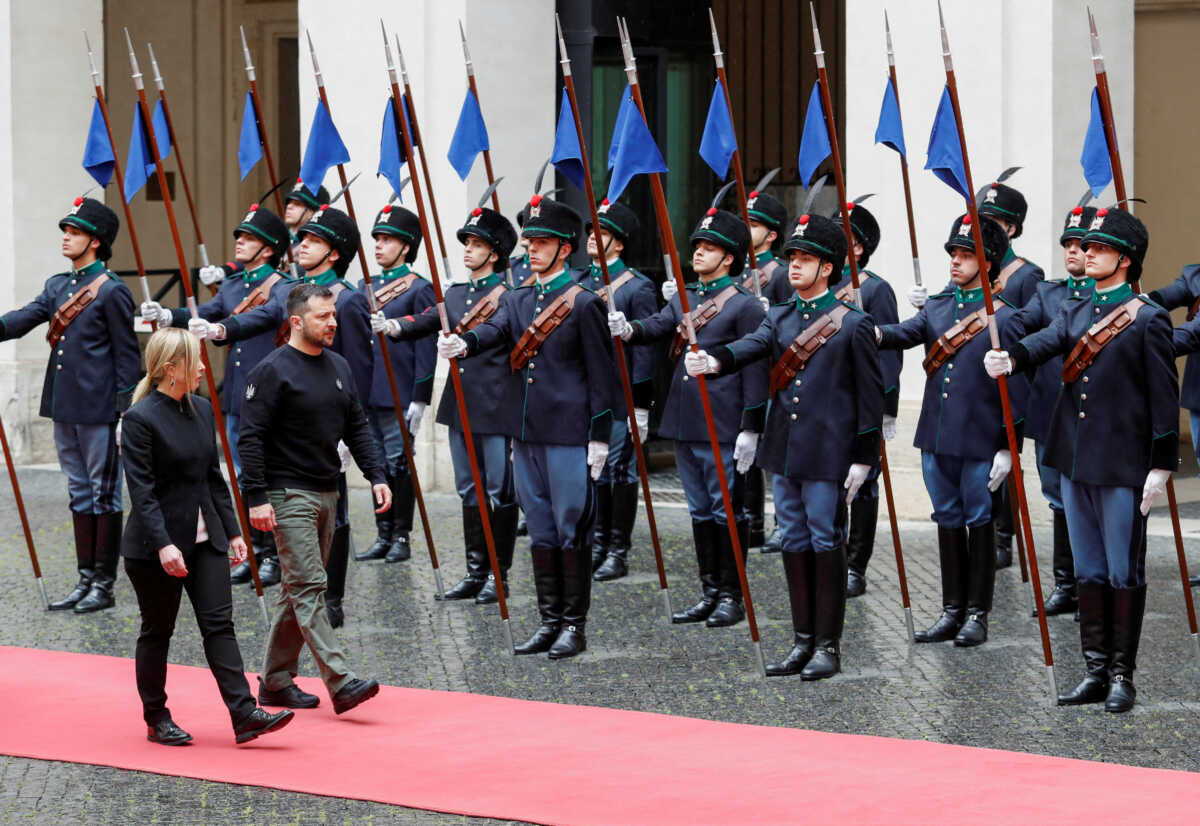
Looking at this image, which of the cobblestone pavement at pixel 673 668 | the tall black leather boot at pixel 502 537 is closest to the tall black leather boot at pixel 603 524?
the cobblestone pavement at pixel 673 668

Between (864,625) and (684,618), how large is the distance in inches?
31.3

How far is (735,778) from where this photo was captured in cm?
603

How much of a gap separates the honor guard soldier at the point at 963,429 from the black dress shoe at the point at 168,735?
3.21 meters

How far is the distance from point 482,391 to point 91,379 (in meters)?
1.84

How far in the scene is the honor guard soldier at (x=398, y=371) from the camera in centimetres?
997

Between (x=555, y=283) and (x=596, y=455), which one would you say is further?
(x=555, y=283)

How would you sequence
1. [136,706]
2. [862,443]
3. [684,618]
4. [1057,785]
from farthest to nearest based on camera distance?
[684,618] → [862,443] → [136,706] → [1057,785]

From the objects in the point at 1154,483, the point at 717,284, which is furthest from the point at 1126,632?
the point at 717,284

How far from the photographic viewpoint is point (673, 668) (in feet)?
25.3

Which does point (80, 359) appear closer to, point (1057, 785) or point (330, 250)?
point (330, 250)

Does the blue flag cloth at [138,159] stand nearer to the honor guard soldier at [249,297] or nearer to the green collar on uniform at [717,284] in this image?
the honor guard soldier at [249,297]

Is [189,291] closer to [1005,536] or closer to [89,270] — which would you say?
[89,270]

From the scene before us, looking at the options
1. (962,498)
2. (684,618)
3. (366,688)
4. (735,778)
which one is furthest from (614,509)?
(735,778)

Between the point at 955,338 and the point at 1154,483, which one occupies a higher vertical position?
the point at 955,338
